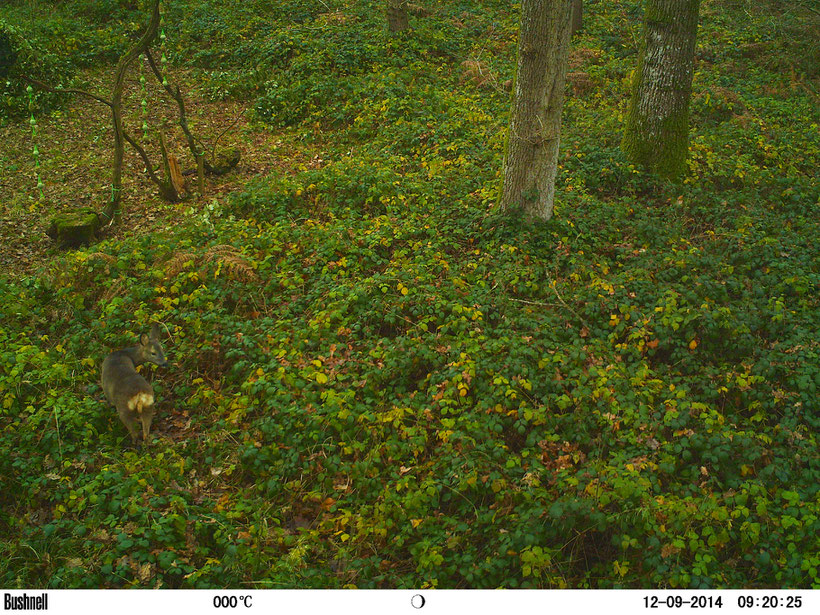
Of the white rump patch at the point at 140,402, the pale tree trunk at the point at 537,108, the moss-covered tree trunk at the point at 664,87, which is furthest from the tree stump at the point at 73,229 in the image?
the moss-covered tree trunk at the point at 664,87

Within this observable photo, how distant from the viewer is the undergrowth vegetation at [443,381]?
468 cm

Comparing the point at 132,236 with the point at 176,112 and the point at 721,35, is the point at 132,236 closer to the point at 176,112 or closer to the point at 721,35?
the point at 176,112

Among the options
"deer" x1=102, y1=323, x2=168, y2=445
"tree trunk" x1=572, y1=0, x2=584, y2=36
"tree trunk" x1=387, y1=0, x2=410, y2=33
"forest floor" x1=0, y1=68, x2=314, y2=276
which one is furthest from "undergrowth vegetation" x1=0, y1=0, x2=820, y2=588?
"tree trunk" x1=572, y1=0, x2=584, y2=36

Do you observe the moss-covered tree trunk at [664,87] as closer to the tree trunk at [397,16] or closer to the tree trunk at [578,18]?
the tree trunk at [578,18]

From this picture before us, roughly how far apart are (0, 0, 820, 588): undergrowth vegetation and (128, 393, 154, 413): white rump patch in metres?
0.47

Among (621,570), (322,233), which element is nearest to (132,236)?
(322,233)

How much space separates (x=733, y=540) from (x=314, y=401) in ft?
13.3

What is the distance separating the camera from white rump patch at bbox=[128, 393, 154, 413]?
5.82 metres

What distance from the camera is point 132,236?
375 inches

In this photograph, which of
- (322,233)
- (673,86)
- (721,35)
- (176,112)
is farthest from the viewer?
(721,35)

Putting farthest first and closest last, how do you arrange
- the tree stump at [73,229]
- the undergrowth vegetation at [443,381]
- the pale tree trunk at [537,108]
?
the tree stump at [73,229] < the pale tree trunk at [537,108] < the undergrowth vegetation at [443,381]

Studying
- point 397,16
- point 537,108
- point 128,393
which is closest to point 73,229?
point 128,393

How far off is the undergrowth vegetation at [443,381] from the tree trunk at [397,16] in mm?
6304

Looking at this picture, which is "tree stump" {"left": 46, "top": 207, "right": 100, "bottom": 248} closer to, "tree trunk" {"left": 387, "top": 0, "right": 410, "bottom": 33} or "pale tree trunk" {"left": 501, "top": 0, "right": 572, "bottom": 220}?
"pale tree trunk" {"left": 501, "top": 0, "right": 572, "bottom": 220}
